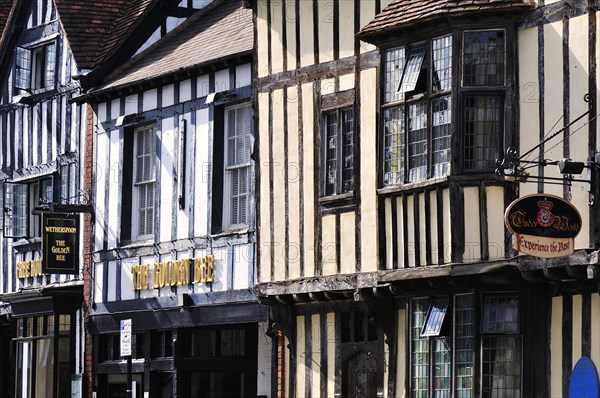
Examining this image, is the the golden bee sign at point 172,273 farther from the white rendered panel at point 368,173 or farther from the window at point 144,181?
the white rendered panel at point 368,173

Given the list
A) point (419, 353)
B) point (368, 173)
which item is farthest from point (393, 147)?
point (419, 353)

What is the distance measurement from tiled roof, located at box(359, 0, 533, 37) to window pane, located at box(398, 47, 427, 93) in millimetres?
394

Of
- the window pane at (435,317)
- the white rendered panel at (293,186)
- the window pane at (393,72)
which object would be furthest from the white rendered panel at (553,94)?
the white rendered panel at (293,186)

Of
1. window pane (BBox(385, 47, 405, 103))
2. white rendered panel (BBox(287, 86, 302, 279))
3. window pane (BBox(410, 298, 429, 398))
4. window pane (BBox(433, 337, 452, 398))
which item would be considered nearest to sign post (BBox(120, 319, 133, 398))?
white rendered panel (BBox(287, 86, 302, 279))

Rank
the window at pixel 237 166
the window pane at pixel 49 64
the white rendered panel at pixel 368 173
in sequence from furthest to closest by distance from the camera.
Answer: the window pane at pixel 49 64, the window at pixel 237 166, the white rendered panel at pixel 368 173

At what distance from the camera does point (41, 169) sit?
3077 cm

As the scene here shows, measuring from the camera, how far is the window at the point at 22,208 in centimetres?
3141

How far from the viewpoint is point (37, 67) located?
31516mm

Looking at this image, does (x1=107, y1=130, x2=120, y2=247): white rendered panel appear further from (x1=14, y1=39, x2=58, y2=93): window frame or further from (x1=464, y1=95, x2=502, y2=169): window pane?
(x1=464, y1=95, x2=502, y2=169): window pane

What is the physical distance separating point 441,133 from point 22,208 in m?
13.3

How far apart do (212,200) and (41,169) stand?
629cm

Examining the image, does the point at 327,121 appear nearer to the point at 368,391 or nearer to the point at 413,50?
the point at 413,50

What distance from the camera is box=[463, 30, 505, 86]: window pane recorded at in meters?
20.2

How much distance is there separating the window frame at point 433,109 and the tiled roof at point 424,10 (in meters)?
0.26
